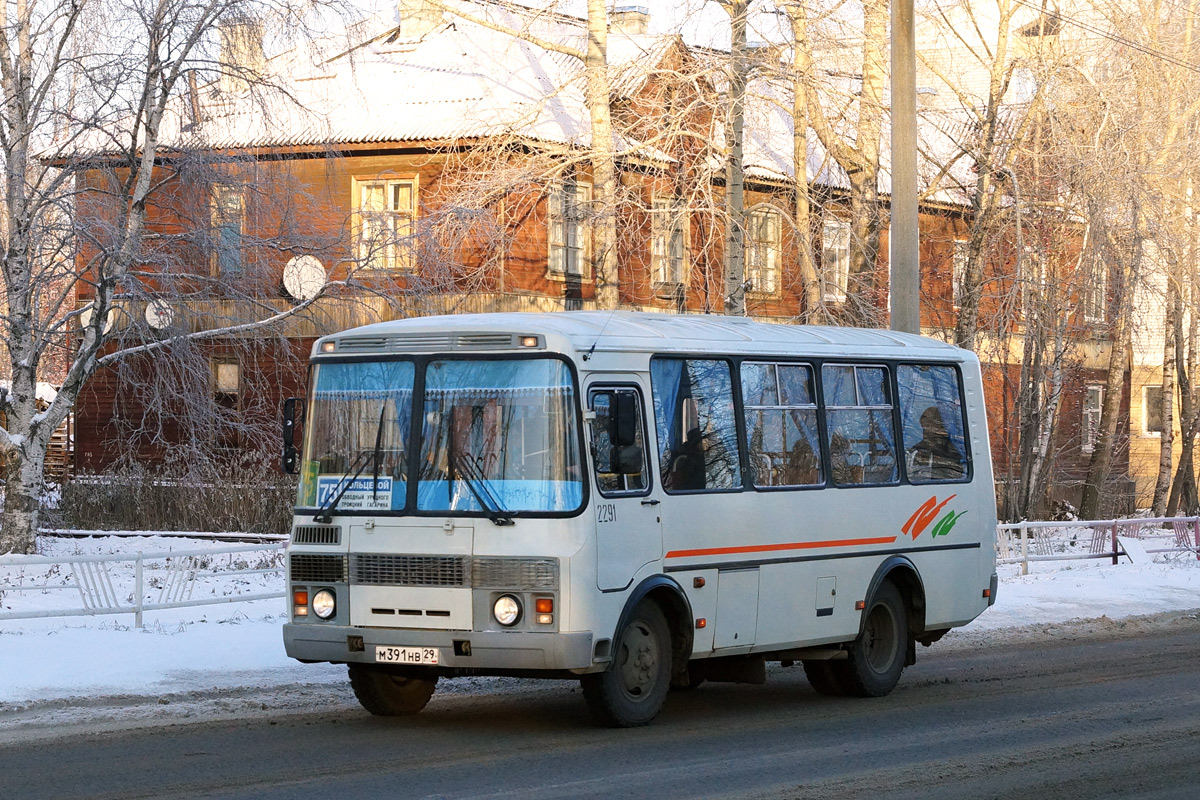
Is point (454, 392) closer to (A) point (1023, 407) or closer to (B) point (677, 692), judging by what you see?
(B) point (677, 692)

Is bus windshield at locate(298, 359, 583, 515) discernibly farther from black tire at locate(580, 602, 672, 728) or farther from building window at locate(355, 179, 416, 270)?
building window at locate(355, 179, 416, 270)

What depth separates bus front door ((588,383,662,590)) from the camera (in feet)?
33.9

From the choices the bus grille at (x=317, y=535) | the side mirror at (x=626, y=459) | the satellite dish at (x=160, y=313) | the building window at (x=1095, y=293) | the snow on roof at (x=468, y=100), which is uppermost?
the snow on roof at (x=468, y=100)

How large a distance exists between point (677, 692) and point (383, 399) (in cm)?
390

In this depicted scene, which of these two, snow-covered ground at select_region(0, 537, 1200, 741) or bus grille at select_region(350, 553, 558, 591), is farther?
snow-covered ground at select_region(0, 537, 1200, 741)

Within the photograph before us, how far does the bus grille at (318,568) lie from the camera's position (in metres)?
10.6

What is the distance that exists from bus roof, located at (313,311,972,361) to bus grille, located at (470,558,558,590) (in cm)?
139

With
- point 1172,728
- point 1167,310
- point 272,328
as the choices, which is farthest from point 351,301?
point 1167,310

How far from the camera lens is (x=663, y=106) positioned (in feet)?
83.0

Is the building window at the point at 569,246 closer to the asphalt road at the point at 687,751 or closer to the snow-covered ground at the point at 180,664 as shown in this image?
the snow-covered ground at the point at 180,664

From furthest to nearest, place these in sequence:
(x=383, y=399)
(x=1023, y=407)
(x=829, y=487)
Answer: (x=1023, y=407), (x=829, y=487), (x=383, y=399)

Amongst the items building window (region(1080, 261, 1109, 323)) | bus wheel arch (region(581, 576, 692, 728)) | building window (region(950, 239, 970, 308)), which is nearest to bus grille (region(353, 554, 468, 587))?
bus wheel arch (region(581, 576, 692, 728))

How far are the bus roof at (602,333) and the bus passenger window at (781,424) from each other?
0.18 meters

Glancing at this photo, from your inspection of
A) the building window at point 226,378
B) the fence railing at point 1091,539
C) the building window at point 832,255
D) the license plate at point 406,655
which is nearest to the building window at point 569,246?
the building window at point 832,255
